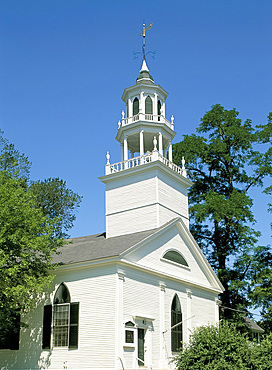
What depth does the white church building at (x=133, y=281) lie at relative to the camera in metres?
20.6

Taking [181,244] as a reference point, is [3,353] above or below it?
below

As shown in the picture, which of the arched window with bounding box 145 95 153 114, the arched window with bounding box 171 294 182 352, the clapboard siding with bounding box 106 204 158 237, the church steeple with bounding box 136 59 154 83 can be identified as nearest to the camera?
the arched window with bounding box 171 294 182 352

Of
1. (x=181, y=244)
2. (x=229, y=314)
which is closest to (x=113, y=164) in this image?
(x=181, y=244)

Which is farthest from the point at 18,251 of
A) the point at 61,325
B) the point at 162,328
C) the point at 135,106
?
the point at 135,106

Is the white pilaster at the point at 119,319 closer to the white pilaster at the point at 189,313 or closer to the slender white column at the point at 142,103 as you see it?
the white pilaster at the point at 189,313

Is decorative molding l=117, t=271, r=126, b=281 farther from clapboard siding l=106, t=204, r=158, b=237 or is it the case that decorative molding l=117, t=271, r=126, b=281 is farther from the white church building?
clapboard siding l=106, t=204, r=158, b=237

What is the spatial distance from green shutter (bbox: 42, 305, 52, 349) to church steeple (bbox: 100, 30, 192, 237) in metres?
6.73

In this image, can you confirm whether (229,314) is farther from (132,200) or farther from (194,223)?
(132,200)

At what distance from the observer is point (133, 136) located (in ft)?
98.3

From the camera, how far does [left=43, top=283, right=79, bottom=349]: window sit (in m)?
21.1

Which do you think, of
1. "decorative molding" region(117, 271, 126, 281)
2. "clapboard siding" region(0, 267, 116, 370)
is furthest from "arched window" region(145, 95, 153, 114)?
"decorative molding" region(117, 271, 126, 281)

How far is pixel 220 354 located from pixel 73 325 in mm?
7728

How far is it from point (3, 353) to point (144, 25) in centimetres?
2262

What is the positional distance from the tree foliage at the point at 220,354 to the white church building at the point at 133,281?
14.1ft
